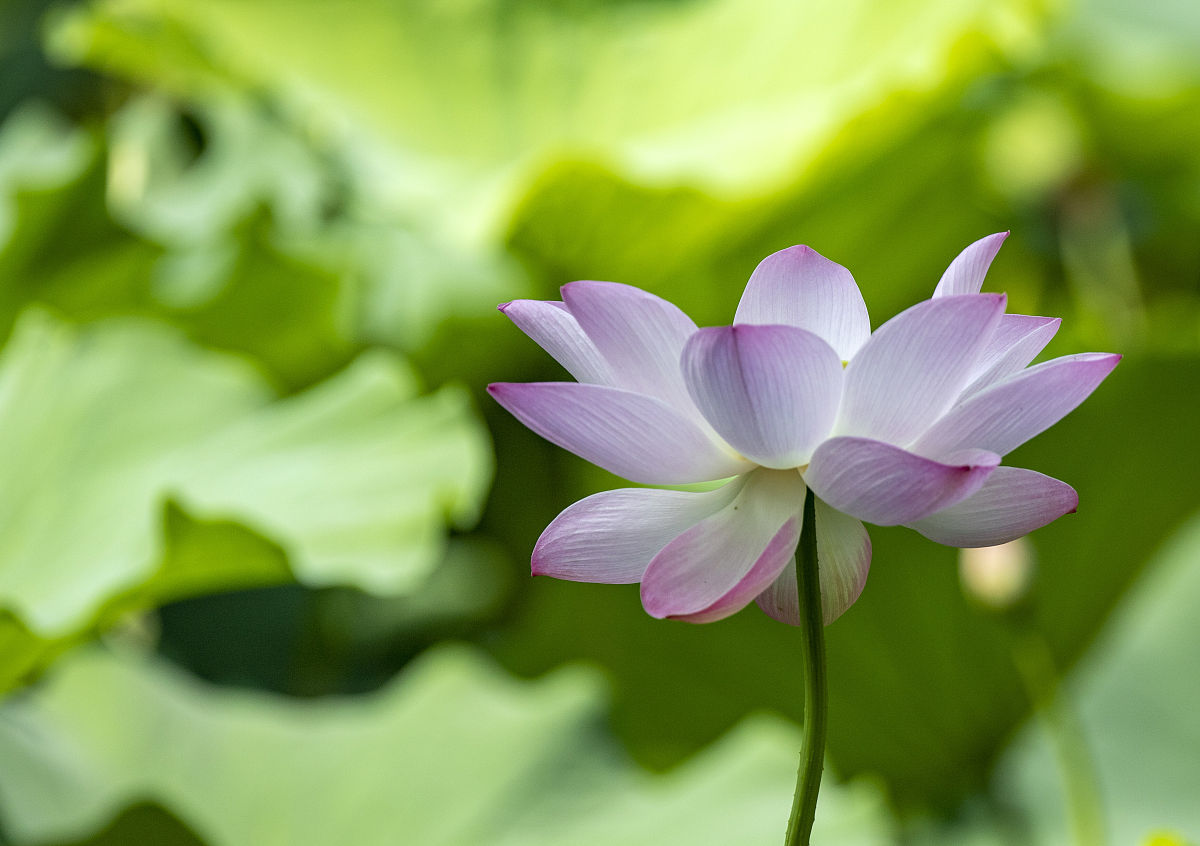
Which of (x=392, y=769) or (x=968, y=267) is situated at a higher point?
(x=968, y=267)

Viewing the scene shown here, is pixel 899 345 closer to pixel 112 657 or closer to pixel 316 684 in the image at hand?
pixel 112 657

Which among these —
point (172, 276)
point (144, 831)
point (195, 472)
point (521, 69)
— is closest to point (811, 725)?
point (144, 831)

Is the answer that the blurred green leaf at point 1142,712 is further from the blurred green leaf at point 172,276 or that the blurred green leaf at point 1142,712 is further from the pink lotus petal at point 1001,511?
the pink lotus petal at point 1001,511

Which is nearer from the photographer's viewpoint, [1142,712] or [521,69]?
[1142,712]

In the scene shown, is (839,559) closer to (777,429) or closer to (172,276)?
(777,429)

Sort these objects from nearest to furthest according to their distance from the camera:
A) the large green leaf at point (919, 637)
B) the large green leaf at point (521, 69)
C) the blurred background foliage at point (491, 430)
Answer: the blurred background foliage at point (491, 430)
the large green leaf at point (919, 637)
the large green leaf at point (521, 69)

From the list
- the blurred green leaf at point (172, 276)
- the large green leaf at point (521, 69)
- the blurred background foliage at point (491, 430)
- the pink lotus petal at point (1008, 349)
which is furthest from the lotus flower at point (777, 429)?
the large green leaf at point (521, 69)

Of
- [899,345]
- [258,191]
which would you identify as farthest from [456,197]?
[899,345]
